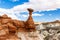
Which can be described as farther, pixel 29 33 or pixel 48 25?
pixel 48 25

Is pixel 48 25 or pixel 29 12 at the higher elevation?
pixel 29 12

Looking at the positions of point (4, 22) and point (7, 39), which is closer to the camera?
point (7, 39)

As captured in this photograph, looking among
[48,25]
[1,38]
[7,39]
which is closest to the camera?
[1,38]

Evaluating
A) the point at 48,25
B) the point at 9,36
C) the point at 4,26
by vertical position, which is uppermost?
the point at 4,26

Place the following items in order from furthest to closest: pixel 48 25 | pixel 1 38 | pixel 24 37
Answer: pixel 48 25
pixel 24 37
pixel 1 38

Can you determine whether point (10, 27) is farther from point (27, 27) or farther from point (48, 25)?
point (48, 25)

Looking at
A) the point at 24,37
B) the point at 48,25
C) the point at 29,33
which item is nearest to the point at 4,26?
the point at 24,37

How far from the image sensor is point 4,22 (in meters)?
17.3

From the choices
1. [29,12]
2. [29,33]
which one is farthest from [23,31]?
[29,12]

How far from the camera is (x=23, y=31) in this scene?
23031mm

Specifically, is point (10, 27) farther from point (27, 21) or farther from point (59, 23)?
point (59, 23)

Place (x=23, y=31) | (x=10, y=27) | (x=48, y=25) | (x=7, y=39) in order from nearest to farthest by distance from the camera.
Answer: (x=7, y=39)
(x=10, y=27)
(x=23, y=31)
(x=48, y=25)

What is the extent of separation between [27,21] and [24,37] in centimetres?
338

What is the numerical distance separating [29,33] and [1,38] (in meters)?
8.56
